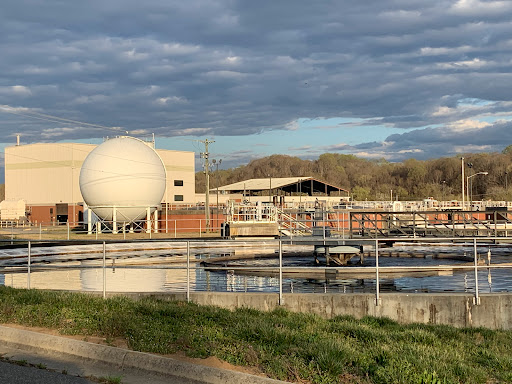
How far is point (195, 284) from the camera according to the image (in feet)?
58.4

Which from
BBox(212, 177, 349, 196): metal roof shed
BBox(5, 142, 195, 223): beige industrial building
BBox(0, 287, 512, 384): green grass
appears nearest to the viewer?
BBox(0, 287, 512, 384): green grass

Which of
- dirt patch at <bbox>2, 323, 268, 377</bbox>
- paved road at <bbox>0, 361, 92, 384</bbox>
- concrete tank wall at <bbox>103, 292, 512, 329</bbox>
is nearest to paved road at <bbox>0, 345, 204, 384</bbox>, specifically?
paved road at <bbox>0, 361, 92, 384</bbox>

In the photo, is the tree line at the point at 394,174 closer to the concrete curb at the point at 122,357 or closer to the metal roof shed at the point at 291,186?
the metal roof shed at the point at 291,186

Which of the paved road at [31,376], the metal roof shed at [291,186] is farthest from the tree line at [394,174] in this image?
the paved road at [31,376]

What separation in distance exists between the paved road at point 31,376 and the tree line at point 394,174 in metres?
118

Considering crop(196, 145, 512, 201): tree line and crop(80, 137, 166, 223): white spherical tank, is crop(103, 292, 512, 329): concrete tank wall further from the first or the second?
crop(196, 145, 512, 201): tree line

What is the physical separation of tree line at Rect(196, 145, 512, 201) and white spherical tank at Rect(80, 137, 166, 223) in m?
78.0

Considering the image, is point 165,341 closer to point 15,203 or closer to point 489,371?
point 489,371

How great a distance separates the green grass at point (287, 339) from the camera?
22.3 feet

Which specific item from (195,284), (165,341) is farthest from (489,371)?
(195,284)

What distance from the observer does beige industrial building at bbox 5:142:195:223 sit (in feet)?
242

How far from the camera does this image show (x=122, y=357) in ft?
25.6

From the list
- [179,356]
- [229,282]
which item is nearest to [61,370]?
[179,356]

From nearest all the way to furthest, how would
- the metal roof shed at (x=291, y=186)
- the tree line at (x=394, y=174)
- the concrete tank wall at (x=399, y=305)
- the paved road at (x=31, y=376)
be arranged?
the paved road at (x=31, y=376)
the concrete tank wall at (x=399, y=305)
the metal roof shed at (x=291, y=186)
the tree line at (x=394, y=174)
